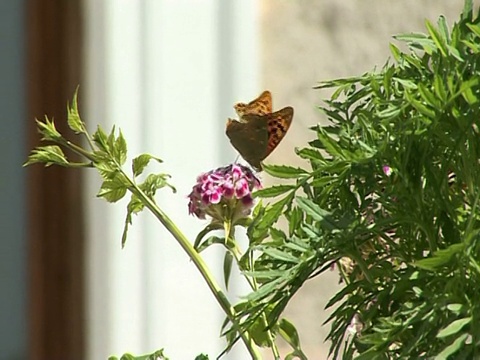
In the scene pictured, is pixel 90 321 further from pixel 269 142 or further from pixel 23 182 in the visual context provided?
pixel 269 142

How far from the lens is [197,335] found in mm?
1471

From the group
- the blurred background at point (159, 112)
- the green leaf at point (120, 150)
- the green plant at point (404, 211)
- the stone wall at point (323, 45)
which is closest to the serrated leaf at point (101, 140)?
the green leaf at point (120, 150)

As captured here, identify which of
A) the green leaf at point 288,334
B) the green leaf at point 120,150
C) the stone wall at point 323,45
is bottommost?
the green leaf at point 288,334

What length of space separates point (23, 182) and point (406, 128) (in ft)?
4.87

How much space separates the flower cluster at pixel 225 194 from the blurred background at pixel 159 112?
0.76 m

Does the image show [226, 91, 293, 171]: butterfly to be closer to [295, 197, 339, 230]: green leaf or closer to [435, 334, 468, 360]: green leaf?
[295, 197, 339, 230]: green leaf

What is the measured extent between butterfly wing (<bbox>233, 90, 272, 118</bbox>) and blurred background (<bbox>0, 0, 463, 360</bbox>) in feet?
2.34

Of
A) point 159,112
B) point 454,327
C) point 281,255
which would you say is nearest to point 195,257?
point 281,255

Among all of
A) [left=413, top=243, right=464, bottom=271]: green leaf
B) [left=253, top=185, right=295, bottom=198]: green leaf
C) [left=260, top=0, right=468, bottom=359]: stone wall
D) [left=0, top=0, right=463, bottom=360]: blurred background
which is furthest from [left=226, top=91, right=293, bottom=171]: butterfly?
[left=260, top=0, right=468, bottom=359]: stone wall

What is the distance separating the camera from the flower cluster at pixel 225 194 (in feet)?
2.17

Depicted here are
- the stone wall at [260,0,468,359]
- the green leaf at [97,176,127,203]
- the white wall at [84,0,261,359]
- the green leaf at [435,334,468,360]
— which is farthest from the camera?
the stone wall at [260,0,468,359]

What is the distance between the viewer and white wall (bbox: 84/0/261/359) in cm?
146

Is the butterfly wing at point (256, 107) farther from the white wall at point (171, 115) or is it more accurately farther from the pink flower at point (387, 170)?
the white wall at point (171, 115)

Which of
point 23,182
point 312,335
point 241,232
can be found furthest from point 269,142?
point 23,182
